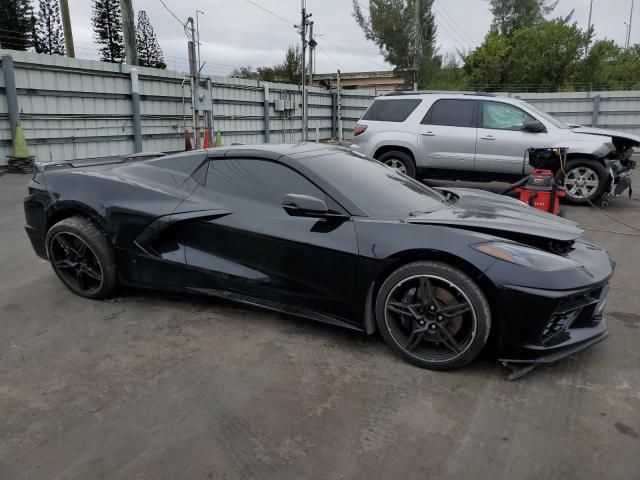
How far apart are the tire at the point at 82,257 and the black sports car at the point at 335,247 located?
0.01 m

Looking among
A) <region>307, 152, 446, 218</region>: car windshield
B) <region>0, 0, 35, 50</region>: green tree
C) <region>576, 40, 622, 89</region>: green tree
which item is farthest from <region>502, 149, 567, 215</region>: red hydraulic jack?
<region>0, 0, 35, 50</region>: green tree

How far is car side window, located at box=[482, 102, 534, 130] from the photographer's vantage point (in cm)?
845

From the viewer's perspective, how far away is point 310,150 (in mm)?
3803

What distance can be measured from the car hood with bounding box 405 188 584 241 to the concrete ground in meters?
0.79

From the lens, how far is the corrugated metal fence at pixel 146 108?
1105cm

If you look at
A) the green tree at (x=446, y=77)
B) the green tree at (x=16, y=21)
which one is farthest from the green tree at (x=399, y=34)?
the green tree at (x=16, y=21)

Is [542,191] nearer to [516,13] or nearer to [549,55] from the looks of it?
[549,55]

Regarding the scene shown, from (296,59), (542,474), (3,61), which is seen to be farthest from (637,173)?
(296,59)

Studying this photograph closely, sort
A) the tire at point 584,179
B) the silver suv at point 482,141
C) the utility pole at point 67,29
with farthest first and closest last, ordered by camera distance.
A: 1. the utility pole at point 67,29
2. the silver suv at point 482,141
3. the tire at point 584,179

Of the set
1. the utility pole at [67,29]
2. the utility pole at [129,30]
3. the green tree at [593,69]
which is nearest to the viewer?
the utility pole at [129,30]

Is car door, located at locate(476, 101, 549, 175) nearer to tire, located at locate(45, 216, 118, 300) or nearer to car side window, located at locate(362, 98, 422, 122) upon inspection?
car side window, located at locate(362, 98, 422, 122)

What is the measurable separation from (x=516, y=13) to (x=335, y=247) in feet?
170

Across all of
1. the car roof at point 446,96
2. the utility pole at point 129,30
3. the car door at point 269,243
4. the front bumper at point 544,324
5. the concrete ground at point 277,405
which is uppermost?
the utility pole at point 129,30

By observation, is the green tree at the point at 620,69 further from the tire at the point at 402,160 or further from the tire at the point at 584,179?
the tire at the point at 402,160
